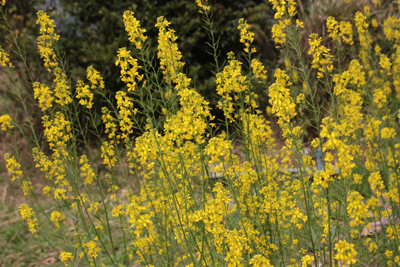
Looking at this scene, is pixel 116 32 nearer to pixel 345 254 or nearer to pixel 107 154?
pixel 107 154

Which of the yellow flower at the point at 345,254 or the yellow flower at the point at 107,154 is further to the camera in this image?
the yellow flower at the point at 107,154

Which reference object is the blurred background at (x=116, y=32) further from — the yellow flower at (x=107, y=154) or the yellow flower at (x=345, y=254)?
the yellow flower at (x=345, y=254)

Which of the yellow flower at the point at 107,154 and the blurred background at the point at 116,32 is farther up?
the blurred background at the point at 116,32

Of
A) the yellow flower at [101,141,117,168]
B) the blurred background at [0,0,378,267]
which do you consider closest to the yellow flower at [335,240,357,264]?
the yellow flower at [101,141,117,168]

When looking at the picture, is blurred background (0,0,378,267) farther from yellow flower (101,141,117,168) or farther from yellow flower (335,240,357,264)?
yellow flower (335,240,357,264)

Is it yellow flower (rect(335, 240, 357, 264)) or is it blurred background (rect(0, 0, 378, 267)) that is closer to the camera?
yellow flower (rect(335, 240, 357, 264))

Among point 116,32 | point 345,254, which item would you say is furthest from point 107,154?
point 116,32

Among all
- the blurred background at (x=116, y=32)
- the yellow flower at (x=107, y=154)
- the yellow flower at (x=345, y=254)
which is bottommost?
the yellow flower at (x=345, y=254)

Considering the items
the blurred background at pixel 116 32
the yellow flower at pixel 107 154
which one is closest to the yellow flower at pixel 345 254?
the yellow flower at pixel 107 154

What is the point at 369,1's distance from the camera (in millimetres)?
7371

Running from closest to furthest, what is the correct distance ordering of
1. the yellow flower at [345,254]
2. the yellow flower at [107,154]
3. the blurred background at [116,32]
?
the yellow flower at [345,254] → the yellow flower at [107,154] → the blurred background at [116,32]

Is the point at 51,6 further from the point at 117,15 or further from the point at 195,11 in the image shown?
the point at 195,11

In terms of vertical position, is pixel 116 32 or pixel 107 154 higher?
pixel 116 32

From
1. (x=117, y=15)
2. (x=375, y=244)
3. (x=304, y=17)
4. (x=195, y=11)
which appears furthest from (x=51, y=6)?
(x=375, y=244)
